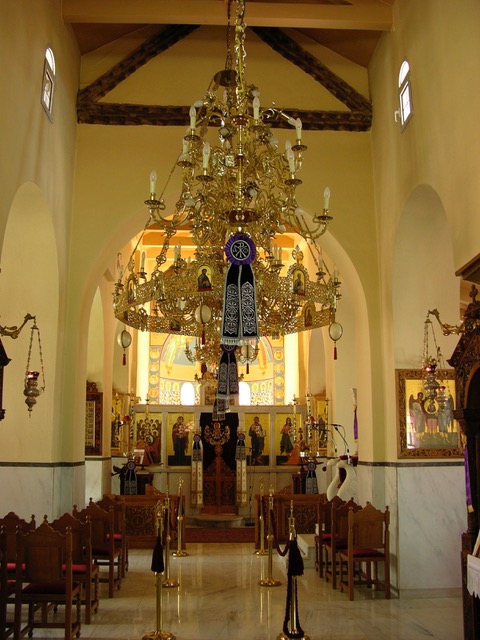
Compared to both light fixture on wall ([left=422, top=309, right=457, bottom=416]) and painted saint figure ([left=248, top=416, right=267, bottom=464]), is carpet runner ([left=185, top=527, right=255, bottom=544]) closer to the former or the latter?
painted saint figure ([left=248, top=416, right=267, bottom=464])

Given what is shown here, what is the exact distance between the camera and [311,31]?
40.4ft

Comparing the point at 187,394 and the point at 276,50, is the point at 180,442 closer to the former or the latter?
the point at 187,394

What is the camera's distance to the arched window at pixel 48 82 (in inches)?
392

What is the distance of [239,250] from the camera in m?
7.73

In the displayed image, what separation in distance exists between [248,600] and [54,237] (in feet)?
20.1

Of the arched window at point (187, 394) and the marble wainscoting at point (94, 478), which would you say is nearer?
the marble wainscoting at point (94, 478)

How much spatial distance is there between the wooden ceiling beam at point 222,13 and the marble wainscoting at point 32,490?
704cm

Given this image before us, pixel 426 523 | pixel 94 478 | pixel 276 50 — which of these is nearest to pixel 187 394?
pixel 94 478

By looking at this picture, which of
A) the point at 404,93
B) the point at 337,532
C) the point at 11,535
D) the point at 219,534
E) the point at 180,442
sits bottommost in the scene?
the point at 219,534

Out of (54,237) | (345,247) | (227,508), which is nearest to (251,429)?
(227,508)

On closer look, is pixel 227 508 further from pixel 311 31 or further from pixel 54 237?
pixel 311 31

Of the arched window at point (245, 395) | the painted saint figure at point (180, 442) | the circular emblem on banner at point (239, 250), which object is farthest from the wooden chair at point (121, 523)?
the arched window at point (245, 395)

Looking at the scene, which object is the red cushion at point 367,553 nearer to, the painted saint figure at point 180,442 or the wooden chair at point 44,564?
the wooden chair at point 44,564

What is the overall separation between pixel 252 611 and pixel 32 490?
3.91m
